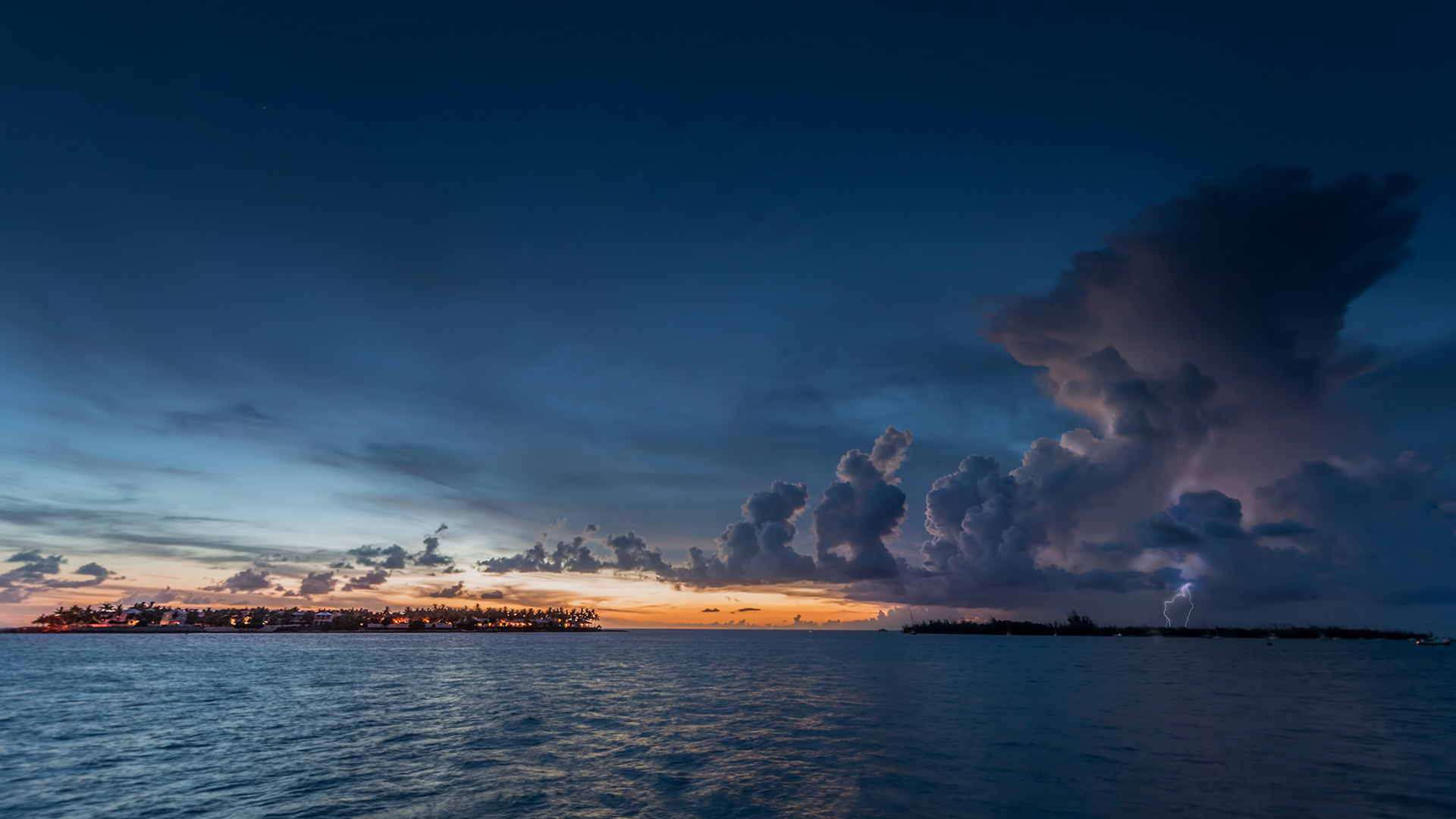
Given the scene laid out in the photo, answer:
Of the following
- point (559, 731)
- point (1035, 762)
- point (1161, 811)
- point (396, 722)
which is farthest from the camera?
point (396, 722)

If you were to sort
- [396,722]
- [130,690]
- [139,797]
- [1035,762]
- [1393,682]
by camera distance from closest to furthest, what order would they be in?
[139,797] → [1035,762] → [396,722] → [130,690] → [1393,682]

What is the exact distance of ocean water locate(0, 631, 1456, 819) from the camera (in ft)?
111

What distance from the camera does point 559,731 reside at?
184 feet

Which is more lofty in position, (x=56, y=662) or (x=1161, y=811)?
(x=1161, y=811)

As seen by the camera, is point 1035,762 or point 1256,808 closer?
point 1256,808

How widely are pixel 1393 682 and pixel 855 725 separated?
122818mm

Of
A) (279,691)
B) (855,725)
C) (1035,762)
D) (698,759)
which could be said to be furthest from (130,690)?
(1035,762)

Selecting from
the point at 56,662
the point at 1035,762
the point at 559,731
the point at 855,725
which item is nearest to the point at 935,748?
the point at 1035,762

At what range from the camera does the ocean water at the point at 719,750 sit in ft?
111

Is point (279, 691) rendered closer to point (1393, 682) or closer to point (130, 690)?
point (130, 690)

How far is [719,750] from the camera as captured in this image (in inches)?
1873

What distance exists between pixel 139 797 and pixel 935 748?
49793mm

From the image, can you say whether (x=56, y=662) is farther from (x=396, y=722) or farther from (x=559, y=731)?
(x=559, y=731)

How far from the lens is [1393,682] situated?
375 ft
